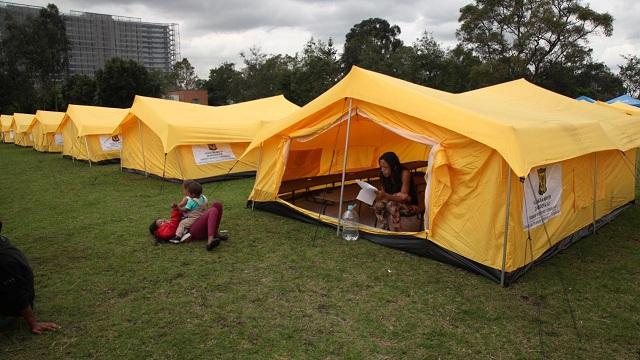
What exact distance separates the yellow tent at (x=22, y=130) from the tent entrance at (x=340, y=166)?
21.4 meters

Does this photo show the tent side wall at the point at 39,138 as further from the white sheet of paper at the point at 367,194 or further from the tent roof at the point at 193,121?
the white sheet of paper at the point at 367,194

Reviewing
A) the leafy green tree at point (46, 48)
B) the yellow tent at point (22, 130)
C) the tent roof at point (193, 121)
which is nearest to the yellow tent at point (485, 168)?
the tent roof at point (193, 121)

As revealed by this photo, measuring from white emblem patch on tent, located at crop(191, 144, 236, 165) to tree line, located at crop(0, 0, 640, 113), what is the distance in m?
21.0

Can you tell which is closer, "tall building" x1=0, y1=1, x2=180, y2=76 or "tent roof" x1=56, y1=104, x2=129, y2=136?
"tent roof" x1=56, y1=104, x2=129, y2=136

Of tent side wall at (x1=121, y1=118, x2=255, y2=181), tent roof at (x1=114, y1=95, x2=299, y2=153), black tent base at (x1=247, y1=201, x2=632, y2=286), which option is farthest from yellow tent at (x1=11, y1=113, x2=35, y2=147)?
black tent base at (x1=247, y1=201, x2=632, y2=286)

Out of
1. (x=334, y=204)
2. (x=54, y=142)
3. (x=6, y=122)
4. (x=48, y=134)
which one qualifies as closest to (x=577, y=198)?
(x=334, y=204)

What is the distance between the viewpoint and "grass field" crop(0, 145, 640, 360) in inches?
132

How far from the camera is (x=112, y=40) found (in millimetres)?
96188

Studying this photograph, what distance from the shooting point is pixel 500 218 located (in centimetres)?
451

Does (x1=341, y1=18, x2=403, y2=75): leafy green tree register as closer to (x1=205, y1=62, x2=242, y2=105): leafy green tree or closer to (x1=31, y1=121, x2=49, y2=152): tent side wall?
(x1=205, y1=62, x2=242, y2=105): leafy green tree

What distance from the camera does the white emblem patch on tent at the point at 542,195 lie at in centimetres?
471

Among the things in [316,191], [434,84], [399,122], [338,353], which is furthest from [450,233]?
[434,84]

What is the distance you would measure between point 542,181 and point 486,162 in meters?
0.89

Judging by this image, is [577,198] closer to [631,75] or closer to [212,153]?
[212,153]
